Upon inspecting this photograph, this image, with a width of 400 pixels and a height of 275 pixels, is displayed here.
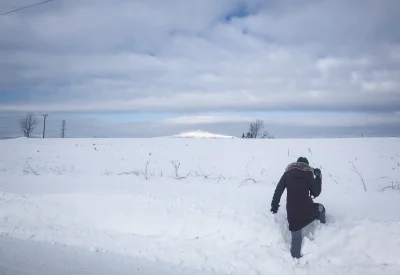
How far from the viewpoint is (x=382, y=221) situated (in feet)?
20.3

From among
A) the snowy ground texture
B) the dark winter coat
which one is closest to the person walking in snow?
the dark winter coat

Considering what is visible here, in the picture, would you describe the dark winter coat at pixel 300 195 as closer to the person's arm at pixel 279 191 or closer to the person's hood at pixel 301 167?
the person's hood at pixel 301 167

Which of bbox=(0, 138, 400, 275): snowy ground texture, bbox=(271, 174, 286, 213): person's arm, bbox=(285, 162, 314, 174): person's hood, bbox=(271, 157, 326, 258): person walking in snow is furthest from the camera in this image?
bbox=(271, 174, 286, 213): person's arm

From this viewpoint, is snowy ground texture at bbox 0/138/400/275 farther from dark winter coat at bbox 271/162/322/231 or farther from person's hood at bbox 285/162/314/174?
person's hood at bbox 285/162/314/174

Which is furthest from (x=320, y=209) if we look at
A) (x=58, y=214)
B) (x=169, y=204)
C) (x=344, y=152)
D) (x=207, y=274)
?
(x=344, y=152)

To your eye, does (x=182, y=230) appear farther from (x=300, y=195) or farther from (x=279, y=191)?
(x=300, y=195)

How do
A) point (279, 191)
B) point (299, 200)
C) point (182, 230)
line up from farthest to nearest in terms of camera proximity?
point (182, 230) < point (279, 191) < point (299, 200)

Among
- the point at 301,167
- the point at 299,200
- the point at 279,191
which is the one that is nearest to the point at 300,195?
the point at 299,200

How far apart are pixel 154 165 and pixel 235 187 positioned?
774 centimetres

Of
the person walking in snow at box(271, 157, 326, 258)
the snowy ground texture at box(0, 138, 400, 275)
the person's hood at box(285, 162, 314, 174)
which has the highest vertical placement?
the person's hood at box(285, 162, 314, 174)

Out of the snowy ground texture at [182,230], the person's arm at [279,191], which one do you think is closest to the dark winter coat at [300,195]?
the person's arm at [279,191]

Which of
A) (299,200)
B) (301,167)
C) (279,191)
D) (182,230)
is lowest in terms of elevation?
(182,230)

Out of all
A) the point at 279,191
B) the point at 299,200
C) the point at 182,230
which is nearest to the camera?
the point at 299,200

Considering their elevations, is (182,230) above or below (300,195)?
below
